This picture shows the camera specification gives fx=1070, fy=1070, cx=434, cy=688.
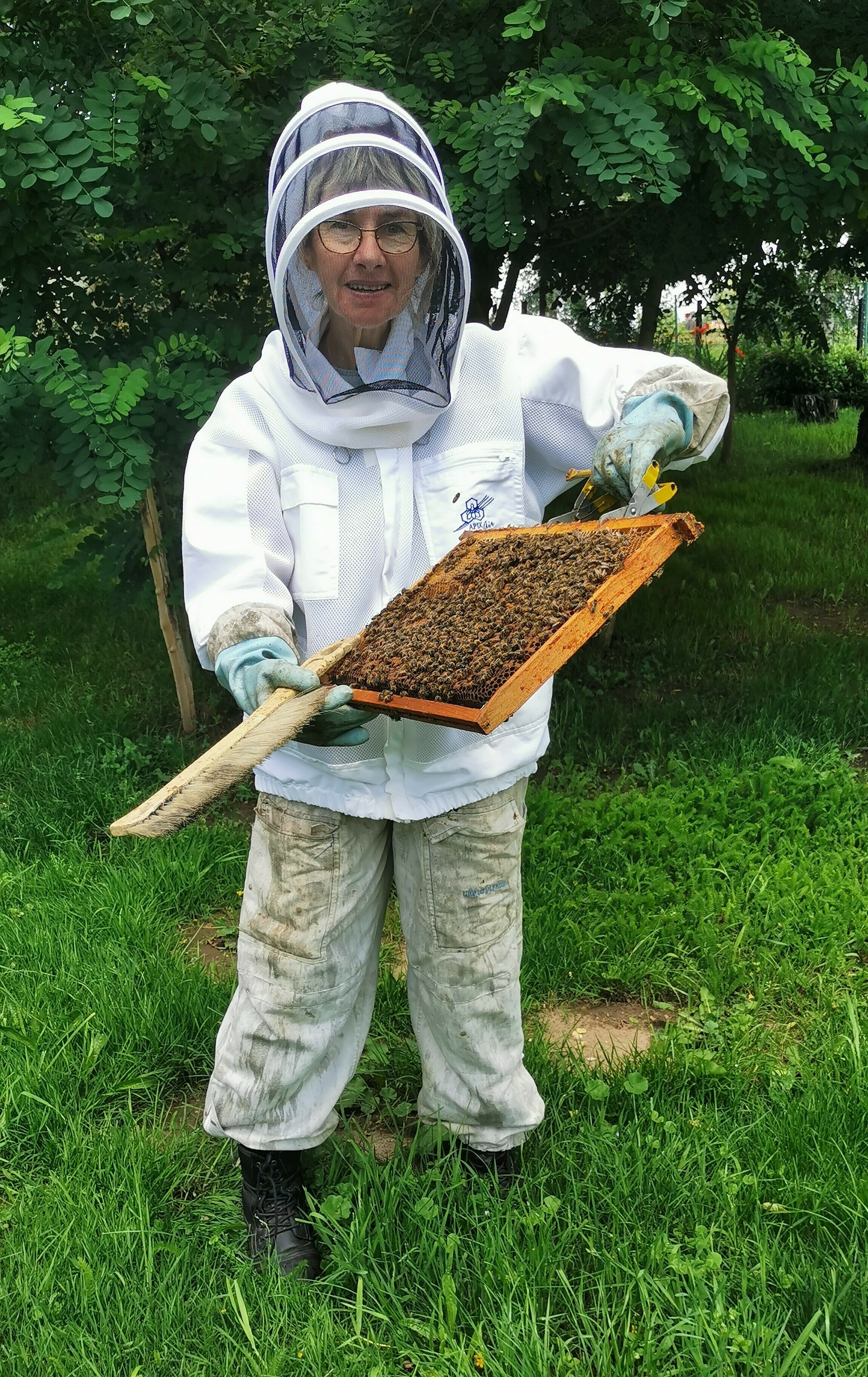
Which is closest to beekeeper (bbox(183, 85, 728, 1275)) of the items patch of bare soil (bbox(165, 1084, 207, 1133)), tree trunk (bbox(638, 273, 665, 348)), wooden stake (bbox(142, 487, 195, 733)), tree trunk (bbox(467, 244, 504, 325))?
patch of bare soil (bbox(165, 1084, 207, 1133))

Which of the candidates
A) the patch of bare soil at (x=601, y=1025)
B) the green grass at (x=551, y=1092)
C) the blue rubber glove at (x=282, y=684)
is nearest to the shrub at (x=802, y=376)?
the green grass at (x=551, y=1092)

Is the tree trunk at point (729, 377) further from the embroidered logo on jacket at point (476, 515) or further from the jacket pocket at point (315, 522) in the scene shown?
the jacket pocket at point (315, 522)

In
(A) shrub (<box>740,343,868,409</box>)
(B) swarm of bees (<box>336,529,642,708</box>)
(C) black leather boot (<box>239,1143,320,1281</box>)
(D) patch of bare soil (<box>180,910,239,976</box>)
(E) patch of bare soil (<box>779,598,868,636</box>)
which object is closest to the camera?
(B) swarm of bees (<box>336,529,642,708</box>)

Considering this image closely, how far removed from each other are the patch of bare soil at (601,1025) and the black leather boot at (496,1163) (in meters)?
0.42

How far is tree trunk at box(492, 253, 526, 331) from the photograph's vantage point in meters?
5.33

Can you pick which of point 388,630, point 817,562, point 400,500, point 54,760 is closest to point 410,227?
point 400,500

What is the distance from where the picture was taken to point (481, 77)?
3.88 m

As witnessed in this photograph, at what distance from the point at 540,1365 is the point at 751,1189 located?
630 mm

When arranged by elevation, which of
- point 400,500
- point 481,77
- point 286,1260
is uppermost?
point 481,77

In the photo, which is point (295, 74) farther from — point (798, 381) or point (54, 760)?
point (798, 381)

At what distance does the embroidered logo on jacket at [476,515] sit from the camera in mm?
2139

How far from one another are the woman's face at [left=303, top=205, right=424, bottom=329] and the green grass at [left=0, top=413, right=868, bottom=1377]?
5.93 feet

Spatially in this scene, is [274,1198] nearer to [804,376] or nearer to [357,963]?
[357,963]

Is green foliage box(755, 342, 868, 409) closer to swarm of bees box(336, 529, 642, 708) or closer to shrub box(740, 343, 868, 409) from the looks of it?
shrub box(740, 343, 868, 409)
